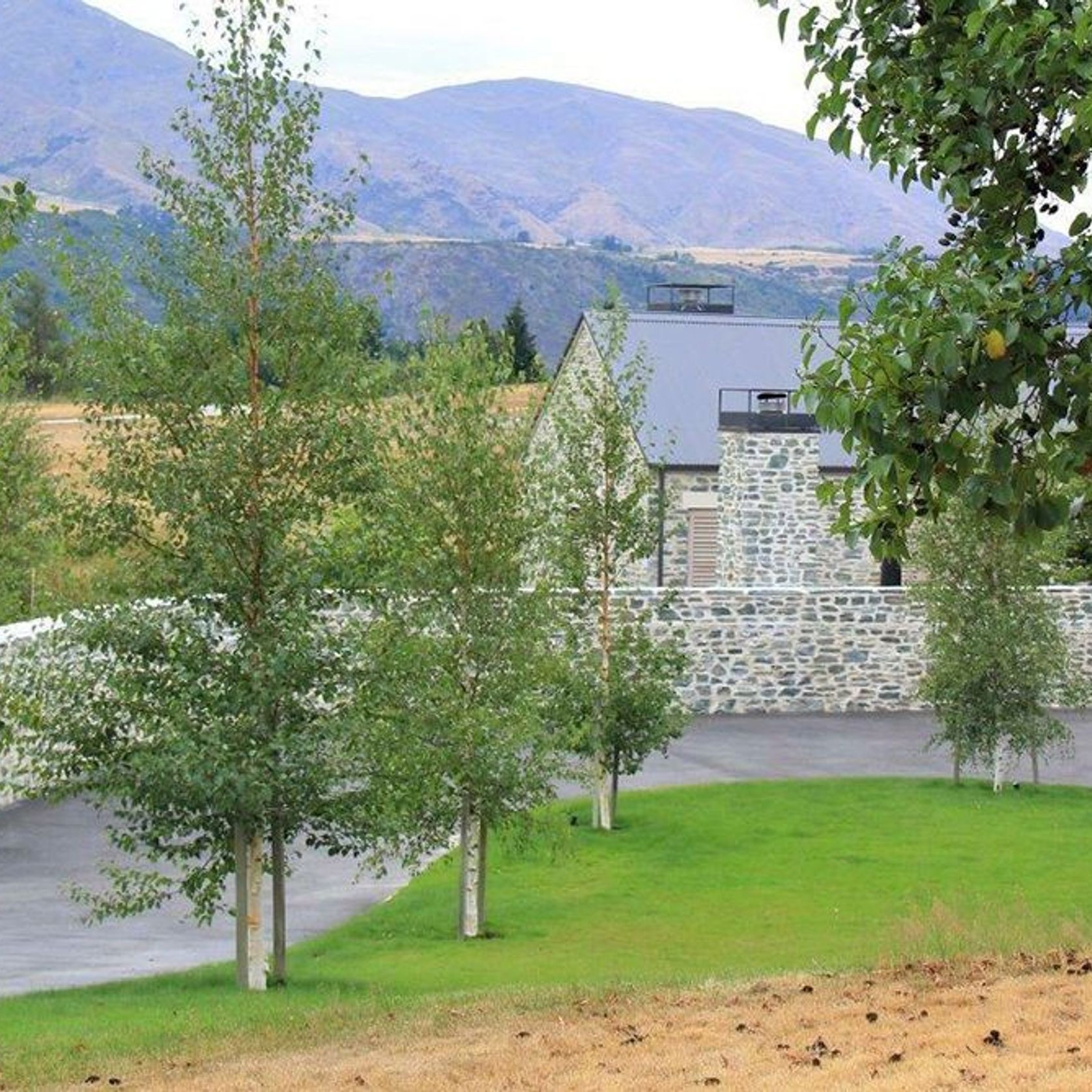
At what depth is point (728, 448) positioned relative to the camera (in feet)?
127

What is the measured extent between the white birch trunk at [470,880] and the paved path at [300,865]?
4.78ft

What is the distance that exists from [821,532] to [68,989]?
23664 millimetres

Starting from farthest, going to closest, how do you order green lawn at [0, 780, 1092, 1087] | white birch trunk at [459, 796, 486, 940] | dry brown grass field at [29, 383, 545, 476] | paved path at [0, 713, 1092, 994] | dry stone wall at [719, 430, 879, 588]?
1. dry brown grass field at [29, 383, 545, 476]
2. dry stone wall at [719, 430, 879, 588]
3. white birch trunk at [459, 796, 486, 940]
4. paved path at [0, 713, 1092, 994]
5. green lawn at [0, 780, 1092, 1087]

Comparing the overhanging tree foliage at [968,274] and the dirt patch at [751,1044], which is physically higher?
the overhanging tree foliage at [968,274]

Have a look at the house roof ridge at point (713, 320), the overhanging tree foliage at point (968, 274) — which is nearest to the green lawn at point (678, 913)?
the overhanging tree foliage at point (968, 274)

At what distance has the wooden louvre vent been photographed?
42.7 m

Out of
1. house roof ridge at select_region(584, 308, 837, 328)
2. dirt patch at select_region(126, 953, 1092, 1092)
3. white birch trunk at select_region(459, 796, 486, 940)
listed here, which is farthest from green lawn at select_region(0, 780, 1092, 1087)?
house roof ridge at select_region(584, 308, 837, 328)

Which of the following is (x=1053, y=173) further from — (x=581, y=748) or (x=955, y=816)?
(x=955, y=816)

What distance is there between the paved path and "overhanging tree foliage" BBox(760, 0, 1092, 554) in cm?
1066

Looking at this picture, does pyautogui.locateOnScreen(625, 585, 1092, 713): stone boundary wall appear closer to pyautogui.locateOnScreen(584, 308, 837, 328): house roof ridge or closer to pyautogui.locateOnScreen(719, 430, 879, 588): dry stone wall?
pyautogui.locateOnScreen(719, 430, 879, 588): dry stone wall

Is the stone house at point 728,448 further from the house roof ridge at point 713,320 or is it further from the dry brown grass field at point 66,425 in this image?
the dry brown grass field at point 66,425

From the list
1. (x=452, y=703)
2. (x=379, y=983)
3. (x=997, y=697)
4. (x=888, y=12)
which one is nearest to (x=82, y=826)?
(x=452, y=703)

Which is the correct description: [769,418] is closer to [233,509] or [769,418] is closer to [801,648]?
[801,648]

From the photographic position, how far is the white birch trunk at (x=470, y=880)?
2131 centimetres
